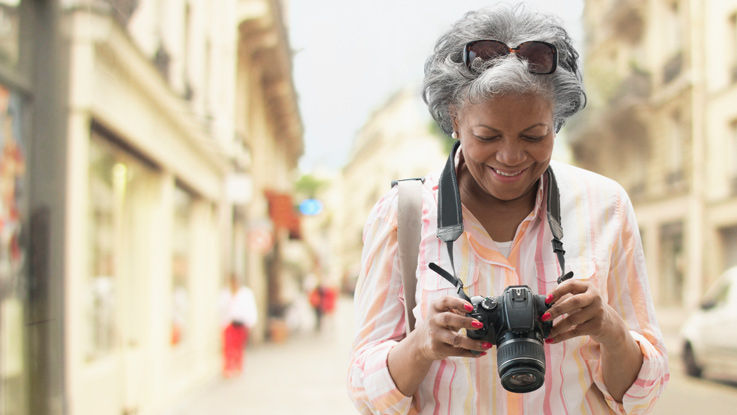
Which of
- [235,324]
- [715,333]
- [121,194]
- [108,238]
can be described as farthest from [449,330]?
[235,324]

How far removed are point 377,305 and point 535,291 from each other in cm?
34

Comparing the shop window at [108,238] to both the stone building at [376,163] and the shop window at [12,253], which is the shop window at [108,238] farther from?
the stone building at [376,163]

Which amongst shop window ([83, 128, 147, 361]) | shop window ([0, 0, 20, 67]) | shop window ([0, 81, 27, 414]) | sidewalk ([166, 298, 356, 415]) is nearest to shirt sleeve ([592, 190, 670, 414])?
shop window ([0, 81, 27, 414])

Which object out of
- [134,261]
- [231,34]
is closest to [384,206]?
[134,261]

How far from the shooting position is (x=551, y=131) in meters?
1.56

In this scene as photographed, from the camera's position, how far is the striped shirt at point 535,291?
1.59 m

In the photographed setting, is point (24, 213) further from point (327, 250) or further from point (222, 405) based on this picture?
point (327, 250)

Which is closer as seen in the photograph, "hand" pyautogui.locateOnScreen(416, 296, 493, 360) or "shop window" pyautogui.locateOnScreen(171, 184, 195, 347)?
"hand" pyautogui.locateOnScreen(416, 296, 493, 360)

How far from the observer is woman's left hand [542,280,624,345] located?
1.43 meters

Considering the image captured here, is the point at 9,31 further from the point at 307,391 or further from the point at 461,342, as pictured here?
the point at 307,391

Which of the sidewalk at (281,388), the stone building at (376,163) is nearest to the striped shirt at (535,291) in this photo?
the sidewalk at (281,388)

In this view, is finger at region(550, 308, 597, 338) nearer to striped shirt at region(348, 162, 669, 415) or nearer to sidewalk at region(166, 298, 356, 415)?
striped shirt at region(348, 162, 669, 415)

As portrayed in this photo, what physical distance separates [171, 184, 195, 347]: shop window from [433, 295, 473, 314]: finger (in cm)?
979

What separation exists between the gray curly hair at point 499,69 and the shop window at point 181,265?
379 inches
